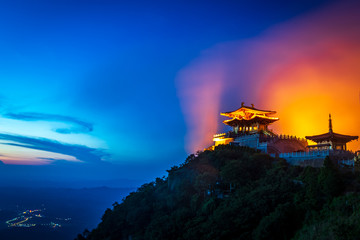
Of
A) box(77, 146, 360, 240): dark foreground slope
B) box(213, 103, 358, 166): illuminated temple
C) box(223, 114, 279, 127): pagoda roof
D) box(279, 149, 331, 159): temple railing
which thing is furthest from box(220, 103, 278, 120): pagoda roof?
box(279, 149, 331, 159): temple railing

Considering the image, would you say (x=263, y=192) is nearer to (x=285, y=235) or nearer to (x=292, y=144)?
(x=285, y=235)

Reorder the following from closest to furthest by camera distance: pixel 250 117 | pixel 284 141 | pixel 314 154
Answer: pixel 314 154
pixel 284 141
pixel 250 117

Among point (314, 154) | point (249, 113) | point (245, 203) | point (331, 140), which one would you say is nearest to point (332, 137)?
point (331, 140)

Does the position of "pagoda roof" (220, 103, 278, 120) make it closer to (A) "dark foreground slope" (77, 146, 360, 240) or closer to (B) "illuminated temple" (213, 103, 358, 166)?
(B) "illuminated temple" (213, 103, 358, 166)

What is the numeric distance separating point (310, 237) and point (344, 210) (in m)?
→ 3.08

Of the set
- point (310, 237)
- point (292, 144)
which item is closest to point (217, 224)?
point (310, 237)

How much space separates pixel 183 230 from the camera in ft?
87.2

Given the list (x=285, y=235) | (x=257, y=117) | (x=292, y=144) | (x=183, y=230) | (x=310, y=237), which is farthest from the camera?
(x=257, y=117)

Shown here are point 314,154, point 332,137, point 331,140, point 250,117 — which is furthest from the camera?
point 250,117

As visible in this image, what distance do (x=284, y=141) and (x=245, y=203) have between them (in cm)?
1723

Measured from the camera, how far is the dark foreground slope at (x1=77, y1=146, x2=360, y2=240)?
762 inches

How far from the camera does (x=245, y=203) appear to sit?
24.3 meters

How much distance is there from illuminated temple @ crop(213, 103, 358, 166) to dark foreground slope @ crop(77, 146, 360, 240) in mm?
2600

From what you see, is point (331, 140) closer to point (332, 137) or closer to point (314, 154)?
point (332, 137)
